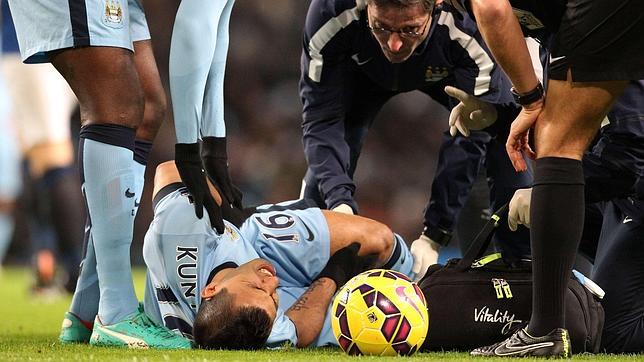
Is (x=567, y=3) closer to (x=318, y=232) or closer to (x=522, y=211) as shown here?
(x=522, y=211)

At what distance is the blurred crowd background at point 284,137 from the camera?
10266 millimetres

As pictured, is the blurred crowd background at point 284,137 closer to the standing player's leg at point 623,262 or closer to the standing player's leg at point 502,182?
the standing player's leg at point 502,182

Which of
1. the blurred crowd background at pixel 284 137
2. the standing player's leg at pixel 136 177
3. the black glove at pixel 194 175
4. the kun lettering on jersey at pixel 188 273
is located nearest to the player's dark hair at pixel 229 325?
the kun lettering on jersey at pixel 188 273

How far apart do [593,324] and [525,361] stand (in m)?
0.60

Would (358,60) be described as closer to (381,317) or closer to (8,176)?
(381,317)

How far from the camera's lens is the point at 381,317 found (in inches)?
139

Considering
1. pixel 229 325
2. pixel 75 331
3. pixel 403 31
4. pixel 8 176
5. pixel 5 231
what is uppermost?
pixel 403 31

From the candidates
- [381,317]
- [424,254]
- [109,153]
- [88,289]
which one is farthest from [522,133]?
[424,254]

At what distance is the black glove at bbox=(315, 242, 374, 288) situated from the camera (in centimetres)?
437

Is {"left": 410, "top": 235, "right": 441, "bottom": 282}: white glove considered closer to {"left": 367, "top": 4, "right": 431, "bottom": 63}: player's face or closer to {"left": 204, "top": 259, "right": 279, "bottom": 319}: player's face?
{"left": 367, "top": 4, "right": 431, "bottom": 63}: player's face

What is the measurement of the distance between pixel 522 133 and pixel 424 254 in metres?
1.88

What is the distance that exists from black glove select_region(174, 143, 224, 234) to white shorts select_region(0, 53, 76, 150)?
10.3 feet

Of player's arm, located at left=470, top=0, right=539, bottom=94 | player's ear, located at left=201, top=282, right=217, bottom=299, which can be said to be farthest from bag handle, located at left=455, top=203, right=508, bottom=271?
player's ear, located at left=201, top=282, right=217, bottom=299

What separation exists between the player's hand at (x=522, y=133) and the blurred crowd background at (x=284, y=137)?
673 cm
